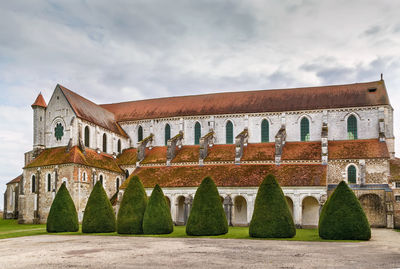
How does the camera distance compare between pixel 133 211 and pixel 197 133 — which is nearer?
pixel 133 211

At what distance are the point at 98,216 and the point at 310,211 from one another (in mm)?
21425

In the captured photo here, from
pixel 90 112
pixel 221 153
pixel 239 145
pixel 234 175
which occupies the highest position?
pixel 90 112

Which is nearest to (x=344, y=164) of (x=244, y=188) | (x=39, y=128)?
(x=244, y=188)

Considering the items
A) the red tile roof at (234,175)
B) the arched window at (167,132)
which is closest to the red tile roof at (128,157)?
the red tile roof at (234,175)

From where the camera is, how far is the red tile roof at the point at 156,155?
5372 cm

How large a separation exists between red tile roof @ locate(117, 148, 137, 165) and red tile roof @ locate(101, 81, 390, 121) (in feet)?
15.7

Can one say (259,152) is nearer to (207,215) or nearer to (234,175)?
(234,175)

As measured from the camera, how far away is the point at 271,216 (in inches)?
1148

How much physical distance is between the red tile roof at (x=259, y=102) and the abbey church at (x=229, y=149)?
0.13m

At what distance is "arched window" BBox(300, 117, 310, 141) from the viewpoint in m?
53.4

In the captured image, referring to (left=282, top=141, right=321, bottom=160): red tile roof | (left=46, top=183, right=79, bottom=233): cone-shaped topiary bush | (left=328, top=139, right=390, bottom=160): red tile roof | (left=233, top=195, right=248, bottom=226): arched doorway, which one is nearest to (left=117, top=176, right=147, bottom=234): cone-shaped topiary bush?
(left=46, top=183, right=79, bottom=233): cone-shaped topiary bush

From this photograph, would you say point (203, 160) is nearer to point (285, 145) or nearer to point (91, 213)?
point (285, 145)

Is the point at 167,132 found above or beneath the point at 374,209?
above

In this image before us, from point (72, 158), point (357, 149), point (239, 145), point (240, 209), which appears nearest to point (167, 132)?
point (239, 145)
